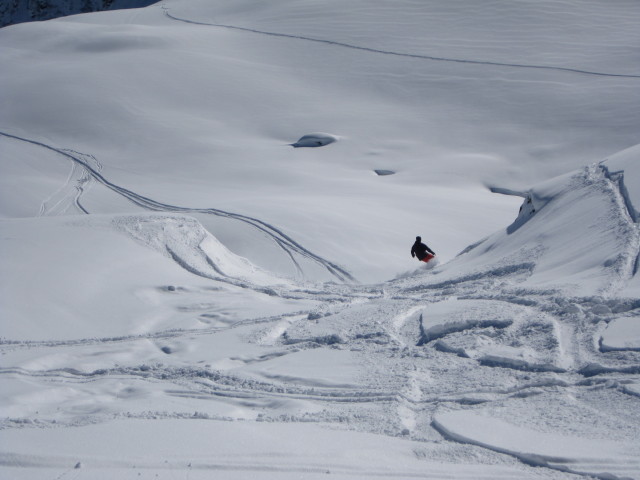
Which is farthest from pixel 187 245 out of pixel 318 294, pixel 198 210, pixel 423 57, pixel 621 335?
pixel 423 57

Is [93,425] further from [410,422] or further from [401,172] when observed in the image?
[401,172]

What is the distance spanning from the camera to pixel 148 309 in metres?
7.14

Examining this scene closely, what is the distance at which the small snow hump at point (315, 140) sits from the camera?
22688 mm

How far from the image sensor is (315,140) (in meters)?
22.7

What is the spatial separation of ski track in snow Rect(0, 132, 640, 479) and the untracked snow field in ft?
0.08

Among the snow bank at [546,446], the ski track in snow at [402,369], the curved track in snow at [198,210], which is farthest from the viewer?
the curved track in snow at [198,210]

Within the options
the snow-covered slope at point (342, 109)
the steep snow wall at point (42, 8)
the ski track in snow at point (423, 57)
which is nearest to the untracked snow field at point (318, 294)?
the snow-covered slope at point (342, 109)

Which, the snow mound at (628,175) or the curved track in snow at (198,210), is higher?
the snow mound at (628,175)

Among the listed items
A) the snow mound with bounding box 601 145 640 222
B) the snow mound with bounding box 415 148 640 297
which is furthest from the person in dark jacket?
the snow mound with bounding box 601 145 640 222

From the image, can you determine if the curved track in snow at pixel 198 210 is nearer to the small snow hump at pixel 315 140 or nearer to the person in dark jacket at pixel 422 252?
the person in dark jacket at pixel 422 252

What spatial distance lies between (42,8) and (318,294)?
84.4 m

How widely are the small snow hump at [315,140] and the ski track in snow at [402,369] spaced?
1568 centimetres

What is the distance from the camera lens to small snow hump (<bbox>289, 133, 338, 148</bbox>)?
22.7 metres

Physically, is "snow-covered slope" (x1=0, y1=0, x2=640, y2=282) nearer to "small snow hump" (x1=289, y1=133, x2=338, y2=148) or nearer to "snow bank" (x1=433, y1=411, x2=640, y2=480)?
"small snow hump" (x1=289, y1=133, x2=338, y2=148)
